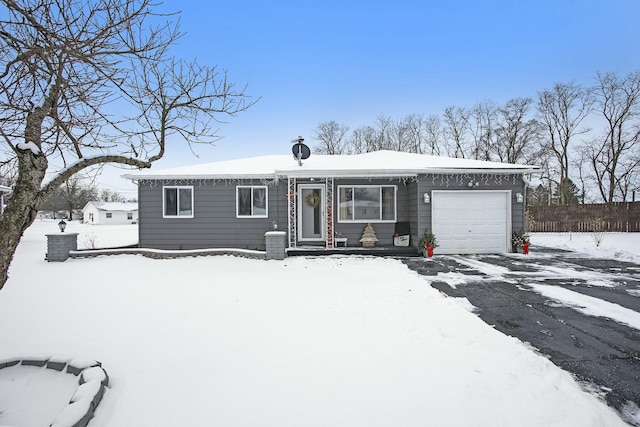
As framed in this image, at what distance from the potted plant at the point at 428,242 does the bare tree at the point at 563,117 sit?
62.8 feet

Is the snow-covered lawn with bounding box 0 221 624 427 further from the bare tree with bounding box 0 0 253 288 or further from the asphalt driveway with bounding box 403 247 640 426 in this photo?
the bare tree with bounding box 0 0 253 288

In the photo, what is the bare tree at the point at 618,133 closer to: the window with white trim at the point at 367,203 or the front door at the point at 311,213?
the window with white trim at the point at 367,203

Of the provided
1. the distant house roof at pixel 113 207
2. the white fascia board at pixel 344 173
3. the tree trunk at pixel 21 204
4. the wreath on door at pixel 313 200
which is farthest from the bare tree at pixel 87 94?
the distant house roof at pixel 113 207

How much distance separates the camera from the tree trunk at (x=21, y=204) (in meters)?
2.34

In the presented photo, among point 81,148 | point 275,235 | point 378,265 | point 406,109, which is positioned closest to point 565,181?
point 406,109

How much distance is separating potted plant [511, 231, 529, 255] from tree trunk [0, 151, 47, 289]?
10760 mm

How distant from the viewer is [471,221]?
9656 millimetres

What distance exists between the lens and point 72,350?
3217mm

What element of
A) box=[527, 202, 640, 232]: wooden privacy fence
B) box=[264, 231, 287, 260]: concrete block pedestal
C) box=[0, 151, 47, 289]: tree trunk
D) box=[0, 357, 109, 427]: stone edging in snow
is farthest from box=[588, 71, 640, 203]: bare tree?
box=[0, 151, 47, 289]: tree trunk

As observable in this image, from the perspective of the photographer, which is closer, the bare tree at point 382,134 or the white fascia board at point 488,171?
the white fascia board at point 488,171

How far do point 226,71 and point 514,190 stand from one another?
8.86m

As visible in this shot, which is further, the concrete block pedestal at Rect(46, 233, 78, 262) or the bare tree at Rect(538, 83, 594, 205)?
the bare tree at Rect(538, 83, 594, 205)

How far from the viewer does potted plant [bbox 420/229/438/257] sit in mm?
9195

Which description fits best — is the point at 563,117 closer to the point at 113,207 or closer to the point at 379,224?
the point at 379,224
